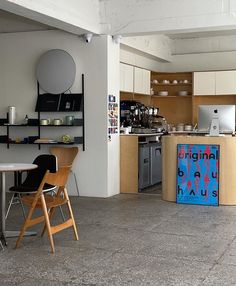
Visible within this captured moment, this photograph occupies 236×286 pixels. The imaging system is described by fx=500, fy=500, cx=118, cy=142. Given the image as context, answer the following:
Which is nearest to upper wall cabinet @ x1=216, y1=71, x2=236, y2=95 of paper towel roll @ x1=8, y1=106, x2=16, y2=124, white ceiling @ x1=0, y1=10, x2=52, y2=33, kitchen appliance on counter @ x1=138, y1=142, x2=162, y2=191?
kitchen appliance on counter @ x1=138, y1=142, x2=162, y2=191

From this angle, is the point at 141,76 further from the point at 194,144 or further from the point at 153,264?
the point at 153,264

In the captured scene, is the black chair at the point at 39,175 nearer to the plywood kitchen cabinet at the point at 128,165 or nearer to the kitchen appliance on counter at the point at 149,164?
the plywood kitchen cabinet at the point at 128,165

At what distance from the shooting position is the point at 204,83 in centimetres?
1171

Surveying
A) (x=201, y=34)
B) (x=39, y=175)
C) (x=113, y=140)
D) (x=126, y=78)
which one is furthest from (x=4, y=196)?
(x=201, y=34)

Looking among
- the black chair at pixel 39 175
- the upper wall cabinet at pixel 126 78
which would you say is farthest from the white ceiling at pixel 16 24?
the black chair at pixel 39 175

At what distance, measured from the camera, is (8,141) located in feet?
28.2

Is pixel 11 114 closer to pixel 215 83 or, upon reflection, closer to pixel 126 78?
pixel 126 78

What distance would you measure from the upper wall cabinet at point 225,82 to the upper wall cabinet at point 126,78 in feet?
7.98

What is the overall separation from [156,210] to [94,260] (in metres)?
2.63

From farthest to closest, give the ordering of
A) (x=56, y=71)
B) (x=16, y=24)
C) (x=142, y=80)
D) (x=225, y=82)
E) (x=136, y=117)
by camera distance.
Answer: (x=225, y=82) < (x=142, y=80) < (x=136, y=117) < (x=16, y=24) < (x=56, y=71)

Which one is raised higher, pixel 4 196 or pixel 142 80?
pixel 142 80

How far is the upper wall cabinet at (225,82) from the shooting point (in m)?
11.4

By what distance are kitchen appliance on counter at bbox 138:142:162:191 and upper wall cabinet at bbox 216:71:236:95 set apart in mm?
2723

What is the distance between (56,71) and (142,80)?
297cm
